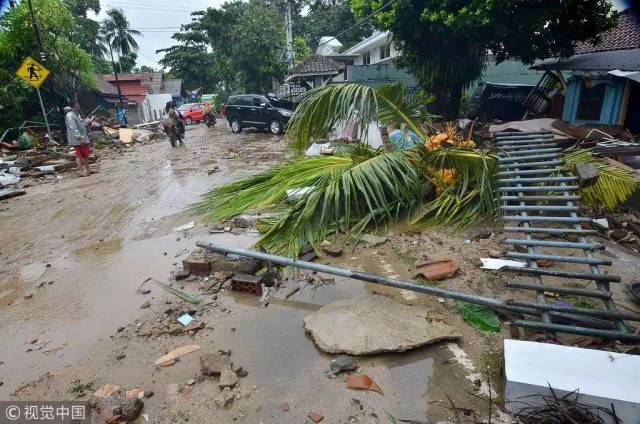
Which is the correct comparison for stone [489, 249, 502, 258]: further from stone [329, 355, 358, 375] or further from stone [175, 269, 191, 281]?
stone [175, 269, 191, 281]

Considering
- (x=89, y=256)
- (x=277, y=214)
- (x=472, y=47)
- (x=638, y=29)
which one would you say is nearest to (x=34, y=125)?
(x=89, y=256)

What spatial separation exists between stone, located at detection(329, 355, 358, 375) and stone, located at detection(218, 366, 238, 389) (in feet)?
2.07

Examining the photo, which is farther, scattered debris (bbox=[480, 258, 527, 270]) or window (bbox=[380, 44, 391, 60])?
window (bbox=[380, 44, 391, 60])

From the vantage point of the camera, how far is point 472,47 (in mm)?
8867

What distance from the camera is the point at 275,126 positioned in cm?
1517

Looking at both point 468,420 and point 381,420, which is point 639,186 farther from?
point 381,420

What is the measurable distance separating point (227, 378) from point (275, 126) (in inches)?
535

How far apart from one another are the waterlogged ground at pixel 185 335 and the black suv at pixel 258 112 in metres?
9.73

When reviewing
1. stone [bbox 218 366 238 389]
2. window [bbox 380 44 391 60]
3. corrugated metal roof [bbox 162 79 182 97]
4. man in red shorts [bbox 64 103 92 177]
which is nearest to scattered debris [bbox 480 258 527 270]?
stone [bbox 218 366 238 389]

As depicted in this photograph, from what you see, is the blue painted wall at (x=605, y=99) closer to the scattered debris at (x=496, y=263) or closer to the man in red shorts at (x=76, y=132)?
the scattered debris at (x=496, y=263)

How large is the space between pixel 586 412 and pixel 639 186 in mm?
3670

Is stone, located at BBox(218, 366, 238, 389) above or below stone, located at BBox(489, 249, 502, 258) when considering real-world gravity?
below

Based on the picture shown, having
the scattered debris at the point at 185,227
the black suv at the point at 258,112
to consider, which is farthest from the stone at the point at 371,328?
the black suv at the point at 258,112

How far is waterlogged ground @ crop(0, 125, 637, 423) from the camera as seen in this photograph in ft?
7.42
